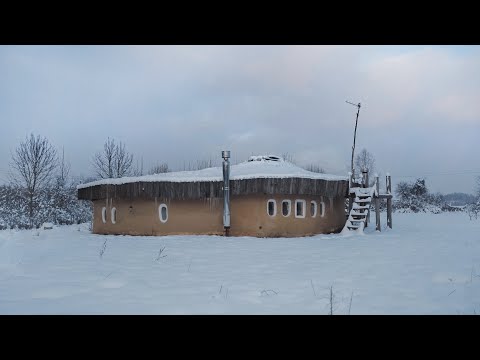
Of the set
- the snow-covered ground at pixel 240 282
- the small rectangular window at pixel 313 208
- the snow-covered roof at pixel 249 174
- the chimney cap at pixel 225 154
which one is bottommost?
the snow-covered ground at pixel 240 282

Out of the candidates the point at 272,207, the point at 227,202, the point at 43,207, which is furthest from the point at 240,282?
the point at 43,207

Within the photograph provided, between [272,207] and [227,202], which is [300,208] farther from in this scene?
[227,202]

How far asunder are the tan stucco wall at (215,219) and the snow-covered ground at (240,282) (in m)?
5.36

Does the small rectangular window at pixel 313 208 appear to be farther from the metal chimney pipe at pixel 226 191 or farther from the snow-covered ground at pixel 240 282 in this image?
the snow-covered ground at pixel 240 282

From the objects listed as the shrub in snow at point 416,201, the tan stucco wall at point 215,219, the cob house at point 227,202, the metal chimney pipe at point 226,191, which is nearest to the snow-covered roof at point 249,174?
the cob house at point 227,202

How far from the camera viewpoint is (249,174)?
15203 mm

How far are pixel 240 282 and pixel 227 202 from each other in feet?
30.1

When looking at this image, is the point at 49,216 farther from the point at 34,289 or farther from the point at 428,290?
the point at 428,290

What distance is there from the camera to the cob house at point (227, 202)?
1534 centimetres

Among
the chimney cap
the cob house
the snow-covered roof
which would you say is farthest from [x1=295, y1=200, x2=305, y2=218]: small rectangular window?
the chimney cap

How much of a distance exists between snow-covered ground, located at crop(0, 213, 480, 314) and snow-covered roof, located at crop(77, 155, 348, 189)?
557 cm
